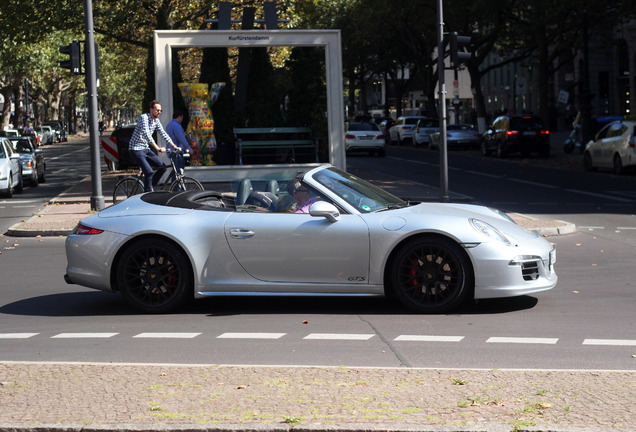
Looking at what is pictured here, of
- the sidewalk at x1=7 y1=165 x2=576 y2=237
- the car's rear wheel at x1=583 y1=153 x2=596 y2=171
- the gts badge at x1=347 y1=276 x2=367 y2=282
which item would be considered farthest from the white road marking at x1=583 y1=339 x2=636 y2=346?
the car's rear wheel at x1=583 y1=153 x2=596 y2=171

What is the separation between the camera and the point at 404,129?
58125 mm

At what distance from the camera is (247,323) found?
828 cm

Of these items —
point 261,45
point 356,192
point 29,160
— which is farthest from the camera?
point 29,160

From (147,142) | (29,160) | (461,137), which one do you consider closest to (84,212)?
(147,142)

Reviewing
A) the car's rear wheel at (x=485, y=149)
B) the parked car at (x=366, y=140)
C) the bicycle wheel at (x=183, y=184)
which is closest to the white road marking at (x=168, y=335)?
the bicycle wheel at (x=183, y=184)

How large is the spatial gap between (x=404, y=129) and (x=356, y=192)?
163 feet

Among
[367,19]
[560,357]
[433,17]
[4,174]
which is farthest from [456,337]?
[367,19]

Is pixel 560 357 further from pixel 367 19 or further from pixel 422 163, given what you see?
pixel 367 19

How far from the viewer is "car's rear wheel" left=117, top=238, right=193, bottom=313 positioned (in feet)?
28.6

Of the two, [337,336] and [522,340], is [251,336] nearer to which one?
[337,336]

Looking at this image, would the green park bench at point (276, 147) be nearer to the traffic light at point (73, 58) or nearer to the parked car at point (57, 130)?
the traffic light at point (73, 58)

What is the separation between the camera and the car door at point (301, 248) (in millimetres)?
8469

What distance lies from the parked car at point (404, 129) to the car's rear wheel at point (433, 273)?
162ft

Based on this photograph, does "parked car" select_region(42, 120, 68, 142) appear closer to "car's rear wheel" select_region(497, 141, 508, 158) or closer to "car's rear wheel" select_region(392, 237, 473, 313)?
"car's rear wheel" select_region(497, 141, 508, 158)
